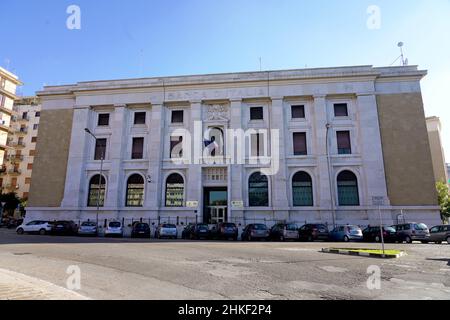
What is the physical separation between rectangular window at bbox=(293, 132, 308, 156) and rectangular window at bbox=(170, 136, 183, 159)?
11.7m

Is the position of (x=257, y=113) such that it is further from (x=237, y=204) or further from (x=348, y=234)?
(x=348, y=234)

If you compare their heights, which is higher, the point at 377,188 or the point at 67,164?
the point at 67,164

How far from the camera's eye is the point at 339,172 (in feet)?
92.9

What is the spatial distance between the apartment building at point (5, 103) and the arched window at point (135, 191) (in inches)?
1150

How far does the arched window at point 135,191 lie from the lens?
29891 millimetres

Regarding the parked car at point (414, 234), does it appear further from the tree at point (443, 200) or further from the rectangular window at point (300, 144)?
the tree at point (443, 200)

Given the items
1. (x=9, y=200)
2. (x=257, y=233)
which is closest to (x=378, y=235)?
(x=257, y=233)

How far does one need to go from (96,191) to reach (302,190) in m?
21.0

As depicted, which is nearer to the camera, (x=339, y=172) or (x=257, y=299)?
(x=257, y=299)

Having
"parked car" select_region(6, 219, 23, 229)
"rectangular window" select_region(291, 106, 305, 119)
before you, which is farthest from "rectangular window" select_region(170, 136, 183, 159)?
"parked car" select_region(6, 219, 23, 229)

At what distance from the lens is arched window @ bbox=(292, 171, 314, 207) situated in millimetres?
28047

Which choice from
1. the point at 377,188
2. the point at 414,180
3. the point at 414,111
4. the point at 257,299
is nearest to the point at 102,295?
the point at 257,299
